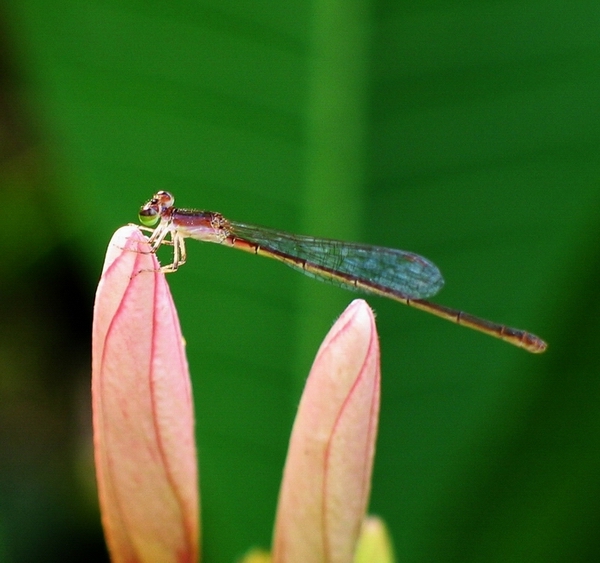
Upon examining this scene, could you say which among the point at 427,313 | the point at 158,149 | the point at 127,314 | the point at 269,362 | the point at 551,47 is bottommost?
the point at 127,314

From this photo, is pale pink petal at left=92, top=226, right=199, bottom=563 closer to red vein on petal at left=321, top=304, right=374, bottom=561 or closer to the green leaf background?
red vein on petal at left=321, top=304, right=374, bottom=561

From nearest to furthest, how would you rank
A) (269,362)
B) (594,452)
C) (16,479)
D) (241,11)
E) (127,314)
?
(127,314) < (594,452) < (241,11) < (269,362) < (16,479)

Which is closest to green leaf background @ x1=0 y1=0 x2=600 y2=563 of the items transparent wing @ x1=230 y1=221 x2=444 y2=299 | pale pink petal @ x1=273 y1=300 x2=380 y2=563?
transparent wing @ x1=230 y1=221 x2=444 y2=299

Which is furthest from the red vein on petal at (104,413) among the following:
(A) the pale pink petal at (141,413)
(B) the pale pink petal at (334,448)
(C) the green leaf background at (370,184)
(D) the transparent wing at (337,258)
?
(D) the transparent wing at (337,258)

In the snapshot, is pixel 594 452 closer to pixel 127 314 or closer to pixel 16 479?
pixel 127 314

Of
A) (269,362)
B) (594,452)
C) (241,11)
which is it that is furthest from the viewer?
(269,362)

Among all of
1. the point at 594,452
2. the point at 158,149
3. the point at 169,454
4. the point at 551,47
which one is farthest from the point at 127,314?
the point at 551,47

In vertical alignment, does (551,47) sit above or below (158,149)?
above

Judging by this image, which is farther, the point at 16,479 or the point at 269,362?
the point at 16,479
